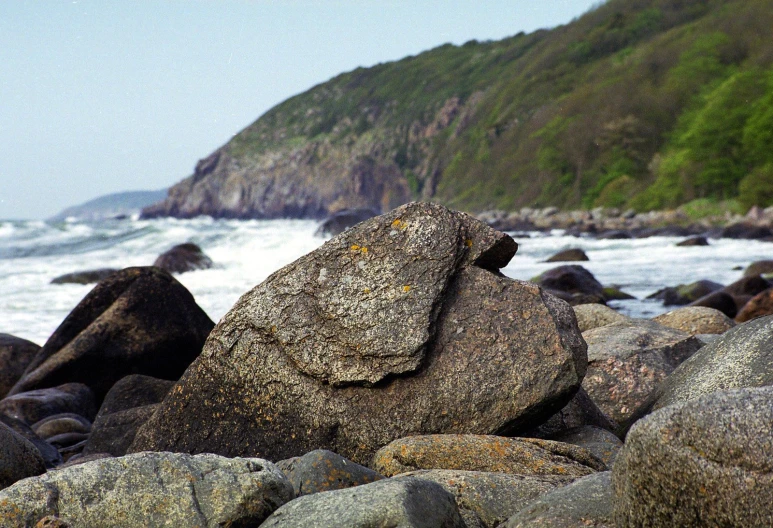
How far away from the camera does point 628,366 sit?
22.5 feet

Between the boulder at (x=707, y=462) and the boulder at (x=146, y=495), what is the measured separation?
5.67ft

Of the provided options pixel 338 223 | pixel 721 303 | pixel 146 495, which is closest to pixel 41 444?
pixel 146 495

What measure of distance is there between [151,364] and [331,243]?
4994 millimetres

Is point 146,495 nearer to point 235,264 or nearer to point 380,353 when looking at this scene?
point 380,353

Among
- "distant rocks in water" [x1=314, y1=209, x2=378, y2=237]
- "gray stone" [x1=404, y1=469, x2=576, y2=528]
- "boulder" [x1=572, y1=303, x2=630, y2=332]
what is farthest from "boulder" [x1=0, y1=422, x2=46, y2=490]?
"distant rocks in water" [x1=314, y1=209, x2=378, y2=237]

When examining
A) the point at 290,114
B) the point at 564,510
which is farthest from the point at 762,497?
the point at 290,114

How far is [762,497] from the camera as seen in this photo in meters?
2.91

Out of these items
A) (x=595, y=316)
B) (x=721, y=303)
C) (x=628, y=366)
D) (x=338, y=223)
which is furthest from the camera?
(x=338, y=223)

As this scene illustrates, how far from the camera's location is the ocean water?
17.4 meters

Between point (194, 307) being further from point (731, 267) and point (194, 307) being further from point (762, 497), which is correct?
point (731, 267)

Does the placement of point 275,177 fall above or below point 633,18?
below

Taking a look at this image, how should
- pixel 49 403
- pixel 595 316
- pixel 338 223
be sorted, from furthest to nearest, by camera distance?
pixel 338 223, pixel 595 316, pixel 49 403

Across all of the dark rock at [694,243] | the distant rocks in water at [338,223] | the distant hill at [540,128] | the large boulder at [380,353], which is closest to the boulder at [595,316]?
the large boulder at [380,353]

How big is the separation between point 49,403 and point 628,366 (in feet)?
19.6
